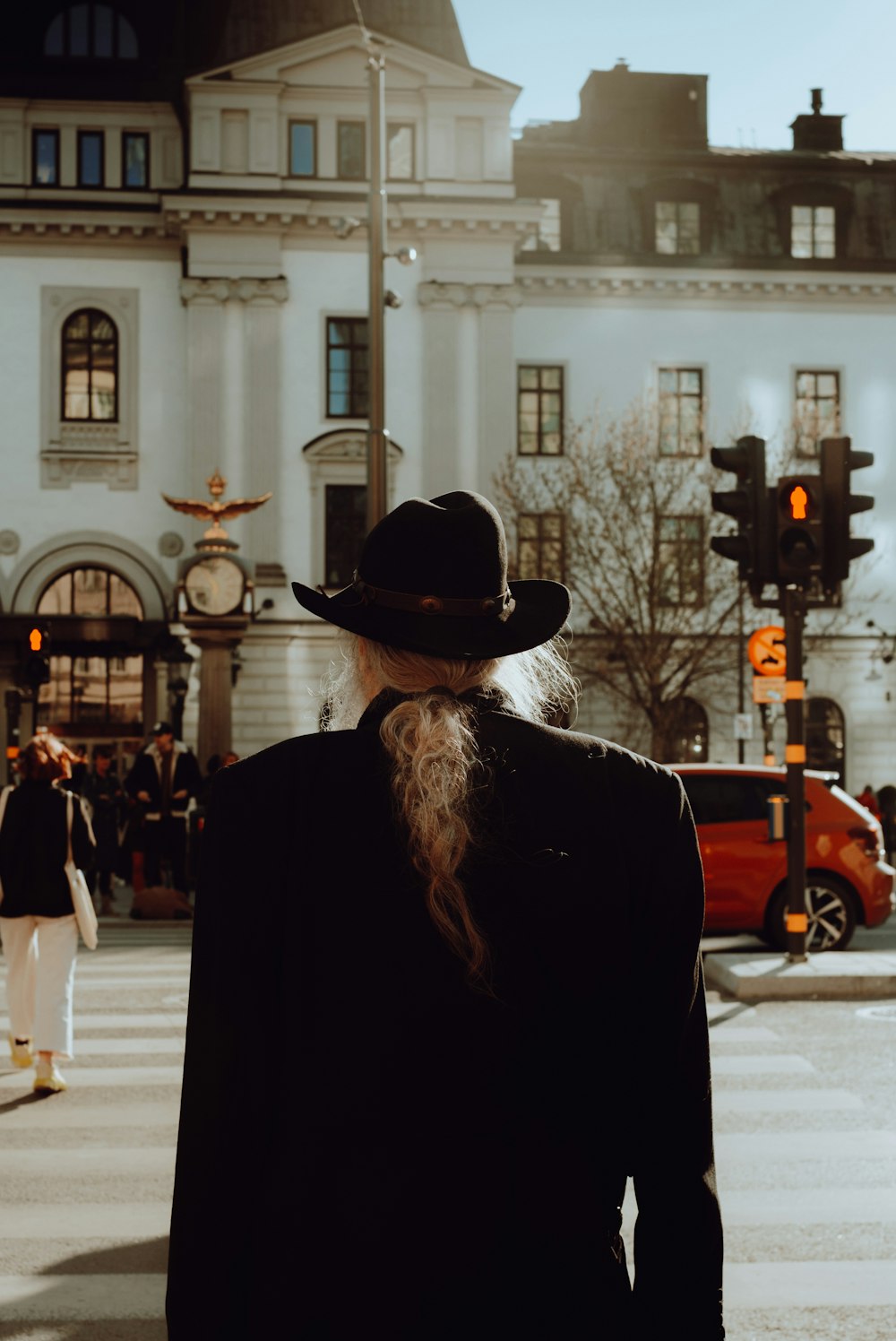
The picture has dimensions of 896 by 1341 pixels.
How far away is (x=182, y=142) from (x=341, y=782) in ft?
123

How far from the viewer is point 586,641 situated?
1352 inches

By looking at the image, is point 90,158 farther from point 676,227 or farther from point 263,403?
point 676,227

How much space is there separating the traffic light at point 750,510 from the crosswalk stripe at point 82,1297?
8418mm

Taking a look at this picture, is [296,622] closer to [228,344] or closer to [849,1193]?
[228,344]

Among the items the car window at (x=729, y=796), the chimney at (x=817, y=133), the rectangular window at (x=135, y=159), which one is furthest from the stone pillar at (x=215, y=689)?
the chimney at (x=817, y=133)

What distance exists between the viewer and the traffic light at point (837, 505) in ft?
42.4

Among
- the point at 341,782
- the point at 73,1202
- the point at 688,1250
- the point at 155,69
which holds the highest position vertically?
the point at 155,69

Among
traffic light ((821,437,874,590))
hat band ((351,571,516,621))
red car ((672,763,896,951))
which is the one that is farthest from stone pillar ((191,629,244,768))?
hat band ((351,571,516,621))

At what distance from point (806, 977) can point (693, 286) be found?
29372 millimetres

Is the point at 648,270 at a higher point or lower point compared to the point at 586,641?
higher

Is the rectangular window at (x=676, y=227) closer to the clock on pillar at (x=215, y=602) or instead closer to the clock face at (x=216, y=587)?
the clock on pillar at (x=215, y=602)

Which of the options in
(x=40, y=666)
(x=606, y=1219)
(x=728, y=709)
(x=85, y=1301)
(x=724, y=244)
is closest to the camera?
(x=606, y=1219)

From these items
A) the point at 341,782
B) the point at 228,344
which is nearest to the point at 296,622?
the point at 228,344

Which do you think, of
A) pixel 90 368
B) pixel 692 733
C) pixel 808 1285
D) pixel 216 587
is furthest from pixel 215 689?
pixel 808 1285
